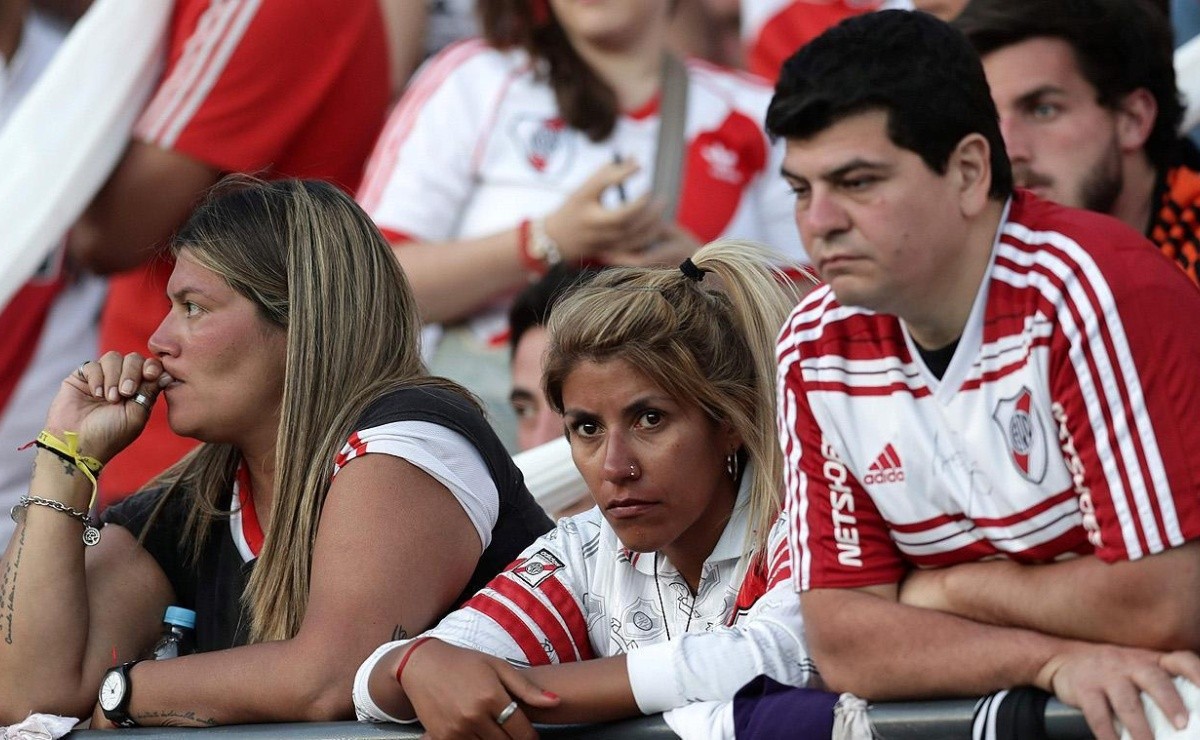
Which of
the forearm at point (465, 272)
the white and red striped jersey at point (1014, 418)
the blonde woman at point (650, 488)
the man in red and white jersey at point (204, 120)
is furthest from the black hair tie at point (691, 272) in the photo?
the man in red and white jersey at point (204, 120)

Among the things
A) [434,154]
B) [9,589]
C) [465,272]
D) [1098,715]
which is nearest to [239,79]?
[434,154]

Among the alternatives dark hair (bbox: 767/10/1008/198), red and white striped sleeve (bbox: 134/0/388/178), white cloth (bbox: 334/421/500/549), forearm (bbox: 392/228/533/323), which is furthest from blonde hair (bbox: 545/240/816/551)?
red and white striped sleeve (bbox: 134/0/388/178)

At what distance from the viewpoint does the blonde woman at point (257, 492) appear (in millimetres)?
2791

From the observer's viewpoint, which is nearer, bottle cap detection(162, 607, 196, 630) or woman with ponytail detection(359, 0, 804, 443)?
bottle cap detection(162, 607, 196, 630)

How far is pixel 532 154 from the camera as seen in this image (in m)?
4.34

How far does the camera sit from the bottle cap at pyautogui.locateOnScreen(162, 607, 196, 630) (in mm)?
3186

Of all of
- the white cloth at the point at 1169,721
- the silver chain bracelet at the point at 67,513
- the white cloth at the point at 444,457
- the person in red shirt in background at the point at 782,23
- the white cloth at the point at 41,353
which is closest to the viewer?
the white cloth at the point at 1169,721

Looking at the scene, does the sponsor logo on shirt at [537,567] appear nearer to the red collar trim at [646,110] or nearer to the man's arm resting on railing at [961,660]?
the man's arm resting on railing at [961,660]

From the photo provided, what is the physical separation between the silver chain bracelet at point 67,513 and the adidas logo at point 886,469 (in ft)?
4.93

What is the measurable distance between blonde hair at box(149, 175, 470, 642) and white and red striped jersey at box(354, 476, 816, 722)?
402 millimetres

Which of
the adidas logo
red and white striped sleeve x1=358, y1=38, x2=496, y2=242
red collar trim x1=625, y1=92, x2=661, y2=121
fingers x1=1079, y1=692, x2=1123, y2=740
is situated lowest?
fingers x1=1079, y1=692, x2=1123, y2=740

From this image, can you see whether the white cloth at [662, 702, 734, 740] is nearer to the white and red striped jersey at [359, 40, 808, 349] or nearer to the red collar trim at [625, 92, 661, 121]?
the white and red striped jersey at [359, 40, 808, 349]

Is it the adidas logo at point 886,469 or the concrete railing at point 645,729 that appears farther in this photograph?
the adidas logo at point 886,469

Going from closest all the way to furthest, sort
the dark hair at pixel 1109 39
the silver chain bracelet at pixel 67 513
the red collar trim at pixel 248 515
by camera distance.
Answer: the silver chain bracelet at pixel 67 513, the red collar trim at pixel 248 515, the dark hair at pixel 1109 39
